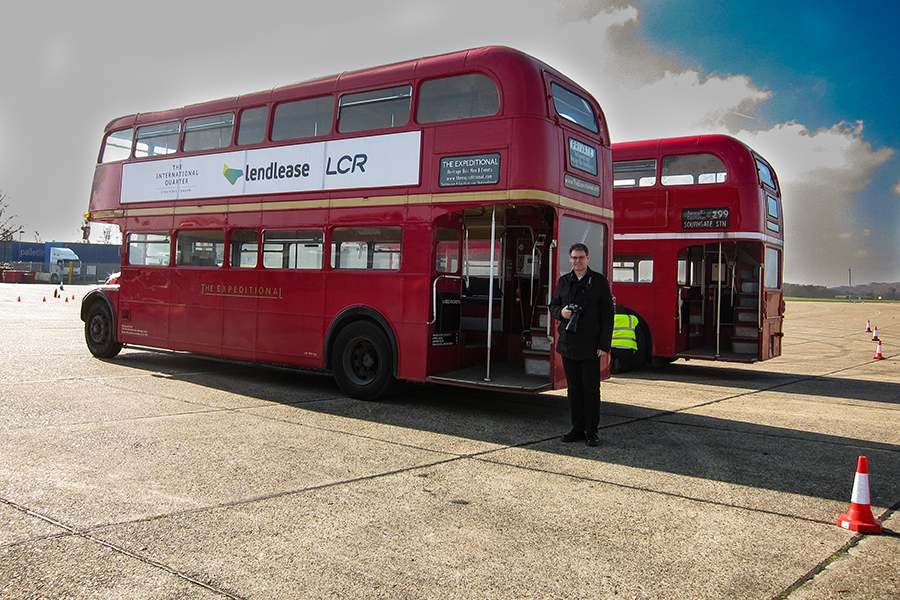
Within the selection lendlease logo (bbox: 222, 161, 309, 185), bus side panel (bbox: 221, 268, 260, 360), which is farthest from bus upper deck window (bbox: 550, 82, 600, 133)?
bus side panel (bbox: 221, 268, 260, 360)

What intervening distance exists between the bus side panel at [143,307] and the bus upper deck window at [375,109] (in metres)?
4.49

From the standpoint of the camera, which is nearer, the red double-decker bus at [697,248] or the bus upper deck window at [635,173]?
the red double-decker bus at [697,248]

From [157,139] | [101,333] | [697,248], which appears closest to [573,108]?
[697,248]

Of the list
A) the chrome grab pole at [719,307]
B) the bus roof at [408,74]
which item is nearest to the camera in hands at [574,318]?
the bus roof at [408,74]

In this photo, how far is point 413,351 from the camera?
8398 mm

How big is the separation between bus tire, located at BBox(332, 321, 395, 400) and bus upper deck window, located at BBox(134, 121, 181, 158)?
4.84m

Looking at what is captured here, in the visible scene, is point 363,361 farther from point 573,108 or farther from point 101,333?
point 101,333

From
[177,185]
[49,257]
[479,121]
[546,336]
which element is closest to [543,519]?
[546,336]

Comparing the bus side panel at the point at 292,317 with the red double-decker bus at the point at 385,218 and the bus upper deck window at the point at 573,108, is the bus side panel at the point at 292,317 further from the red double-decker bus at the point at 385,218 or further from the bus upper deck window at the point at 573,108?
the bus upper deck window at the point at 573,108

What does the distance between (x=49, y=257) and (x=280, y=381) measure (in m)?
67.1

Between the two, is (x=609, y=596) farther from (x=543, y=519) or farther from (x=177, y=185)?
(x=177, y=185)

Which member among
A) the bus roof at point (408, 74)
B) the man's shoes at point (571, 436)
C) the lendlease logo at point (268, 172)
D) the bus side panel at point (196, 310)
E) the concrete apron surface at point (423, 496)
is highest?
the bus roof at point (408, 74)

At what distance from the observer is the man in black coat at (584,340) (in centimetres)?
676

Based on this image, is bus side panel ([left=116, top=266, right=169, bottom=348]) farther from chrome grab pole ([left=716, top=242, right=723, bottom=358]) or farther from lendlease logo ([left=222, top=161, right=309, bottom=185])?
chrome grab pole ([left=716, top=242, right=723, bottom=358])
